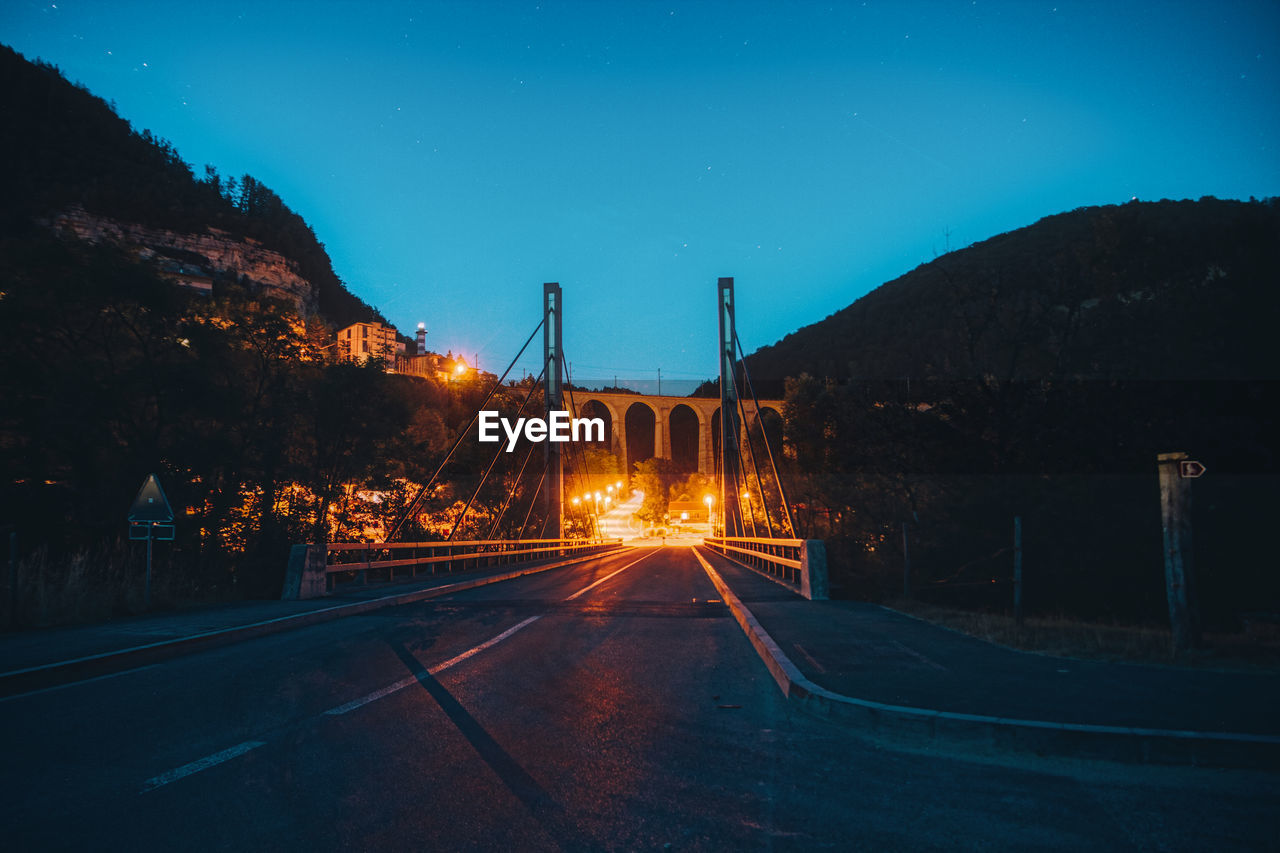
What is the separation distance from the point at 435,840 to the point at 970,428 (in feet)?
52.0

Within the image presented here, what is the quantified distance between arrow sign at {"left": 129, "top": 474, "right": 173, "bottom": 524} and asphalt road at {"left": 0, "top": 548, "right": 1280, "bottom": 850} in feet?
15.9

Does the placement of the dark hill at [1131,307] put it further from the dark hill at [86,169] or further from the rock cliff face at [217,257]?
the dark hill at [86,169]

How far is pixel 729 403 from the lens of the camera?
120 feet

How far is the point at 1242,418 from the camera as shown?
1429 cm

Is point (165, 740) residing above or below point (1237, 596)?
above

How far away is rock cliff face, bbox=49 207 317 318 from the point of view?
272 feet

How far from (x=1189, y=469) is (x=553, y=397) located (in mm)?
30694

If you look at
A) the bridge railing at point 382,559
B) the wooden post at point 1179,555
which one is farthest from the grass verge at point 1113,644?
the bridge railing at point 382,559

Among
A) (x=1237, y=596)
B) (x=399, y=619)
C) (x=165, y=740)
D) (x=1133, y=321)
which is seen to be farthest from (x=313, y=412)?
(x=1237, y=596)

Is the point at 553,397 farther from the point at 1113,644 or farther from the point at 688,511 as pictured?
the point at 688,511

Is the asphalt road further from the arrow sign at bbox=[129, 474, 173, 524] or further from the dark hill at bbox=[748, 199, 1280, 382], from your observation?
the dark hill at bbox=[748, 199, 1280, 382]

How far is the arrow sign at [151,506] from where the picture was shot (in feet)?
36.3

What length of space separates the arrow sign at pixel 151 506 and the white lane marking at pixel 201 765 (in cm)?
806

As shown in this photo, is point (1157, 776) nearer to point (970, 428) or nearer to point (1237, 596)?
point (970, 428)
